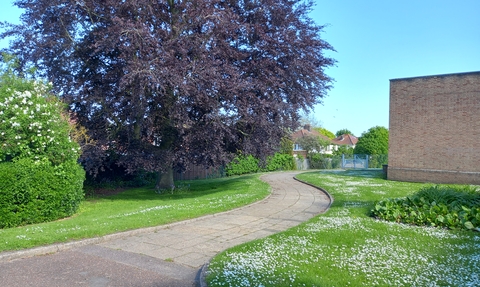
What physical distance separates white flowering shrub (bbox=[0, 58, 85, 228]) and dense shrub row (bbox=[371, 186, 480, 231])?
856cm

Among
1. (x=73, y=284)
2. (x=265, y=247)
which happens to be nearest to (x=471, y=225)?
(x=265, y=247)

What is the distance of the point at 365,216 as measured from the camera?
9.53 m

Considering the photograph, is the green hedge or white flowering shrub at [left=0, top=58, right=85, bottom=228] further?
white flowering shrub at [left=0, top=58, right=85, bottom=228]

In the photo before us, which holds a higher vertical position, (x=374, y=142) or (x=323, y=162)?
(x=374, y=142)

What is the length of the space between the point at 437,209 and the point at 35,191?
33.0 feet

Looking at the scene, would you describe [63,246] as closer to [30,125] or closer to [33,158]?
[33,158]

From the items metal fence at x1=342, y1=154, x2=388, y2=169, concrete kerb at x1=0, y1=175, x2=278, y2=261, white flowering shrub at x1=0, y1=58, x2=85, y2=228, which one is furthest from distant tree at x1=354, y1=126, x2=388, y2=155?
concrete kerb at x1=0, y1=175, x2=278, y2=261

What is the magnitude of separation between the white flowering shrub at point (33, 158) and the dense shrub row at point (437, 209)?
856 cm

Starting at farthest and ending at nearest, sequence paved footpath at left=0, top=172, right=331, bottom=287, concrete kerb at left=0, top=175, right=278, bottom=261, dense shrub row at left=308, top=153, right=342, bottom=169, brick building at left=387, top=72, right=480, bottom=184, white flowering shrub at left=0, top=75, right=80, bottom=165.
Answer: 1. dense shrub row at left=308, top=153, right=342, bottom=169
2. brick building at left=387, top=72, right=480, bottom=184
3. white flowering shrub at left=0, top=75, right=80, bottom=165
4. concrete kerb at left=0, top=175, right=278, bottom=261
5. paved footpath at left=0, top=172, right=331, bottom=287

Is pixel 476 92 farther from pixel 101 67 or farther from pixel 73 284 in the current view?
pixel 73 284

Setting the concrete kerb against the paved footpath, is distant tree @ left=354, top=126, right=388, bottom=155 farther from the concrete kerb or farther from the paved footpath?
the concrete kerb

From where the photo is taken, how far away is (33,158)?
35.7ft

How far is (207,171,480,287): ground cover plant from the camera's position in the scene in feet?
16.4

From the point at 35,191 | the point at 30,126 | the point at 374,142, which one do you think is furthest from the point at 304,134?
the point at 35,191
